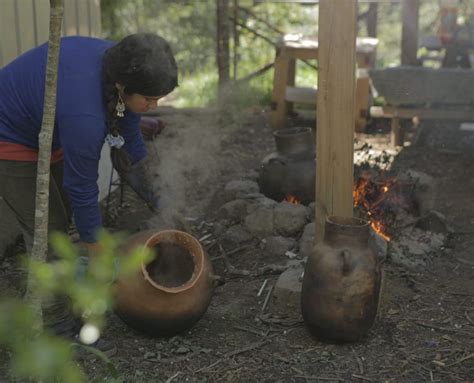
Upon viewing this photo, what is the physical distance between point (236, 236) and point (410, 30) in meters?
5.77

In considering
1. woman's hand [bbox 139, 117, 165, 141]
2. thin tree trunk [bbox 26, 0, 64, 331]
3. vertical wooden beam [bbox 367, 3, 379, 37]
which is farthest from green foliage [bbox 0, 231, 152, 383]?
vertical wooden beam [bbox 367, 3, 379, 37]

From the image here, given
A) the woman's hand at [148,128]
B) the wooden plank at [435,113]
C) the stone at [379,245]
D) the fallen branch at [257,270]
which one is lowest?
the fallen branch at [257,270]

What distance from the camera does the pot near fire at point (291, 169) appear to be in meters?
5.79

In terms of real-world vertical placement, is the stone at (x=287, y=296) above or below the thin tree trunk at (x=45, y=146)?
below

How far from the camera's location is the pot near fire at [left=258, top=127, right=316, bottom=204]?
5.79 meters

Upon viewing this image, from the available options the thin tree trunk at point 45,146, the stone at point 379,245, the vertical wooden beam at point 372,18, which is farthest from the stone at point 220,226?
the vertical wooden beam at point 372,18

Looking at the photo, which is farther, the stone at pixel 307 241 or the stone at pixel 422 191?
the stone at pixel 422 191

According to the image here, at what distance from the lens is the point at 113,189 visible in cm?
709

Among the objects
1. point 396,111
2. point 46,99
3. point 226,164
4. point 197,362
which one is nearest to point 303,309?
point 197,362

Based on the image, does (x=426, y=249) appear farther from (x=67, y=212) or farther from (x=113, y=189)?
(x=113, y=189)

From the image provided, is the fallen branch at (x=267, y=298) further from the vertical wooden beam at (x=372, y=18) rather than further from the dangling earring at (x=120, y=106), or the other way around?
the vertical wooden beam at (x=372, y=18)

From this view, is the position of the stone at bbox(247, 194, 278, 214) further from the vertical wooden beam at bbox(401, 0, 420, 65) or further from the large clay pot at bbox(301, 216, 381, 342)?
the vertical wooden beam at bbox(401, 0, 420, 65)

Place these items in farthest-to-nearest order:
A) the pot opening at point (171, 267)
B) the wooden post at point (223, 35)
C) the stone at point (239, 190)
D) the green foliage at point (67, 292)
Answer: the wooden post at point (223, 35) → the stone at point (239, 190) → the pot opening at point (171, 267) → the green foliage at point (67, 292)

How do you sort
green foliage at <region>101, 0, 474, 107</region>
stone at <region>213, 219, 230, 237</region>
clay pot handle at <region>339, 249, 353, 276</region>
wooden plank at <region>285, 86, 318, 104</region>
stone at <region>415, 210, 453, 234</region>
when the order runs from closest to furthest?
clay pot handle at <region>339, 249, 353, 276</region> → stone at <region>415, 210, 453, 234</region> → stone at <region>213, 219, 230, 237</region> → wooden plank at <region>285, 86, 318, 104</region> → green foliage at <region>101, 0, 474, 107</region>
